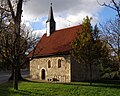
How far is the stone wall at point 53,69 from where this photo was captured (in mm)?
37125

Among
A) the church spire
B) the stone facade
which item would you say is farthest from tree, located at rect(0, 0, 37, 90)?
the church spire

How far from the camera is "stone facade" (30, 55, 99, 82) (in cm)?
3684

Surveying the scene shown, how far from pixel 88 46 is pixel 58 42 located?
518 inches

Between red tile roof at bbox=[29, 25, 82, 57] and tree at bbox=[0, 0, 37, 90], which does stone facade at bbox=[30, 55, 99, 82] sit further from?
tree at bbox=[0, 0, 37, 90]

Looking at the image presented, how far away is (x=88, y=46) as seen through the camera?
94.7 ft

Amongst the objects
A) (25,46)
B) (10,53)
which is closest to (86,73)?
(25,46)

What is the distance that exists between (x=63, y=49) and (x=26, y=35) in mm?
10823

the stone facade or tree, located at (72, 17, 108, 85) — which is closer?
tree, located at (72, 17, 108, 85)

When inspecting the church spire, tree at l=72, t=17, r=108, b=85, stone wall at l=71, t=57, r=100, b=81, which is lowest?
stone wall at l=71, t=57, r=100, b=81

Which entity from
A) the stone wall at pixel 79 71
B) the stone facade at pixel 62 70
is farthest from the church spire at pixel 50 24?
the stone wall at pixel 79 71

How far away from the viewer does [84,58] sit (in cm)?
2920

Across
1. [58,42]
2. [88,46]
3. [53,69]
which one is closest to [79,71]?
[53,69]

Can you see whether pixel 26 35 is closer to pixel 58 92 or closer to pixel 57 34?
pixel 58 92

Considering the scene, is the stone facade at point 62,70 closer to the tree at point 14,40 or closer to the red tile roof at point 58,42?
the red tile roof at point 58,42
